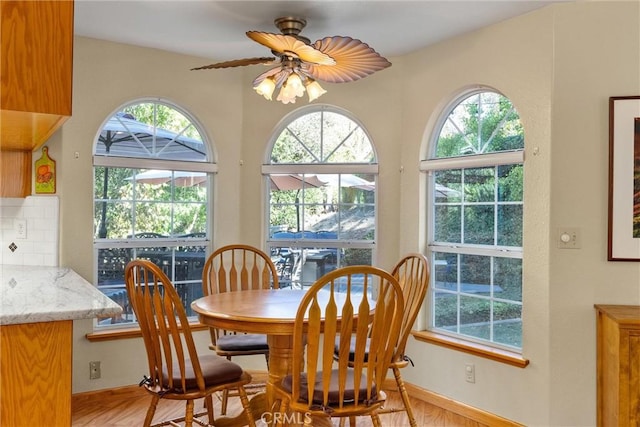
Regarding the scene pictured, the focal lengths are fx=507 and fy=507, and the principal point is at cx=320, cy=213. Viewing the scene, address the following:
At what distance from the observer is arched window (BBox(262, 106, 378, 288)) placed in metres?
3.69

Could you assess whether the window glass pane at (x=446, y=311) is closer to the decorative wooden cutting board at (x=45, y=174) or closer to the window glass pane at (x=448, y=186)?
the window glass pane at (x=448, y=186)

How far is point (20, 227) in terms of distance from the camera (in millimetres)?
3129

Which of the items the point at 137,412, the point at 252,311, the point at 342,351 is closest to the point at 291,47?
the point at 252,311

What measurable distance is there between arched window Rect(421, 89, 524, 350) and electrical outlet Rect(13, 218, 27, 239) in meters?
2.58

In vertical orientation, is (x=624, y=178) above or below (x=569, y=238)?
above

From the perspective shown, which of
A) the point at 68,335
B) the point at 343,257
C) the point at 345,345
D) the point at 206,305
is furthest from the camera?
the point at 343,257

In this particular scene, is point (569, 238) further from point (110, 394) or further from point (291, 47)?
point (110, 394)

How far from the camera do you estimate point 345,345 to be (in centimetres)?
200

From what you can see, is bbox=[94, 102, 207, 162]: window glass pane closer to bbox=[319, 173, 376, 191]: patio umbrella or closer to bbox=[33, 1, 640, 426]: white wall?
bbox=[33, 1, 640, 426]: white wall

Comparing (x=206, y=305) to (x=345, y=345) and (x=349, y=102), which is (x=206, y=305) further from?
(x=349, y=102)

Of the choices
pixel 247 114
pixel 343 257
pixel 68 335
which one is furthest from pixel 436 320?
pixel 68 335

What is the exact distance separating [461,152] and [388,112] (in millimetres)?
618

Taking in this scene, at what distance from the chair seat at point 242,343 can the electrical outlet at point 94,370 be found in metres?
0.89

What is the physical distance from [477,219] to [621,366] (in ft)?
3.95
